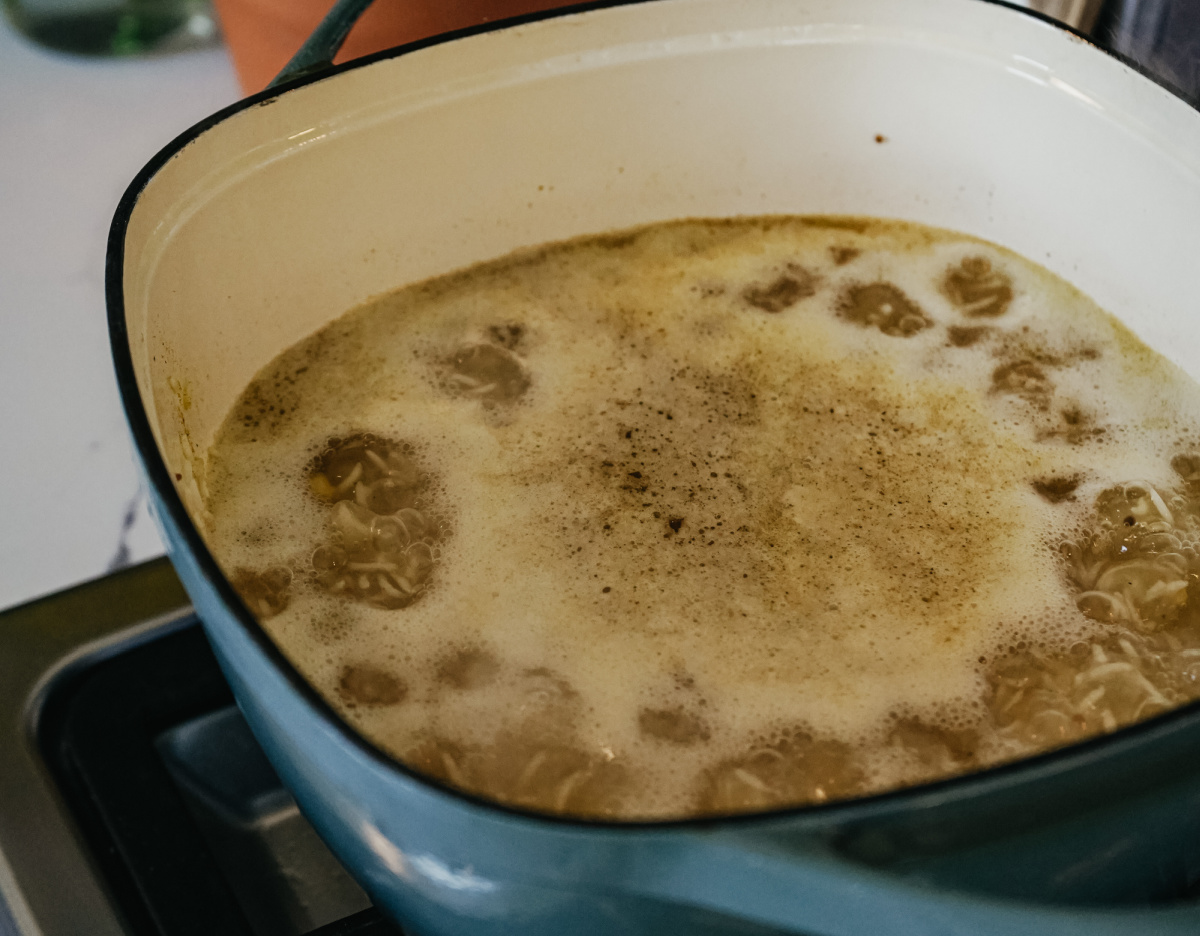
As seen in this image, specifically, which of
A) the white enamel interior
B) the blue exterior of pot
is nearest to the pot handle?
the white enamel interior

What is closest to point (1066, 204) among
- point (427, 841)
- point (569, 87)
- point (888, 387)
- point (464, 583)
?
point (888, 387)

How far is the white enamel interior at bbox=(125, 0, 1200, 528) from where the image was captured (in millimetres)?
545

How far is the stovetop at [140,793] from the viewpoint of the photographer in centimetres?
44

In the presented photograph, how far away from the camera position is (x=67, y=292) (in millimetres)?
757

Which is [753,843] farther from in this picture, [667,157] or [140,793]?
[667,157]

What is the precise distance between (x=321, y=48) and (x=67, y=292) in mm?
341

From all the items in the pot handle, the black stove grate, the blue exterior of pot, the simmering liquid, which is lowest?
the black stove grate

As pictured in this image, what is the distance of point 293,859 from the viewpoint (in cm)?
52

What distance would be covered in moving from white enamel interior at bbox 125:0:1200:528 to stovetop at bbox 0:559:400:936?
0.27 ft

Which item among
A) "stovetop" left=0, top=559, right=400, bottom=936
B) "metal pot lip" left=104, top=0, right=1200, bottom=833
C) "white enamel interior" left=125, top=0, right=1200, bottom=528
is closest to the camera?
"metal pot lip" left=104, top=0, right=1200, bottom=833

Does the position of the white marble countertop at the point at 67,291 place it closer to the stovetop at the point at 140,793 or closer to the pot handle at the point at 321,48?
the stovetop at the point at 140,793

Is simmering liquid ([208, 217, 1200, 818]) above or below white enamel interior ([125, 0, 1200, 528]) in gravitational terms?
below

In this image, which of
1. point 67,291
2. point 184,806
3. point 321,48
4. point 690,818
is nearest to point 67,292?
point 67,291

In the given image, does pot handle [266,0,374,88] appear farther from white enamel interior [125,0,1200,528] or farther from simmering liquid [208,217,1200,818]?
simmering liquid [208,217,1200,818]
